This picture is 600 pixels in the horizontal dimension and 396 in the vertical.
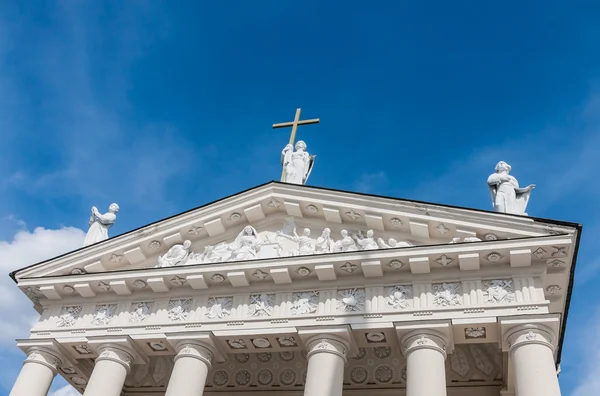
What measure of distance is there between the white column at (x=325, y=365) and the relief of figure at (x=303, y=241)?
2.28 meters

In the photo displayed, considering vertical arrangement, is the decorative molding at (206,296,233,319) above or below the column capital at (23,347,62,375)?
above

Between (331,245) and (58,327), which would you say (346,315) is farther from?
(58,327)

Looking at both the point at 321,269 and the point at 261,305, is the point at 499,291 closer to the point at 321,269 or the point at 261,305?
the point at 321,269

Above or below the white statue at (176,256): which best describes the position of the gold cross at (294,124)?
above

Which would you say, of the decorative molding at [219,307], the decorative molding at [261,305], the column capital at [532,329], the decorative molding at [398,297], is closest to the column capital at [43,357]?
the decorative molding at [219,307]

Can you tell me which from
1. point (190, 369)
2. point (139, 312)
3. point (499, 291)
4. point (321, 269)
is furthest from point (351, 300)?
point (139, 312)

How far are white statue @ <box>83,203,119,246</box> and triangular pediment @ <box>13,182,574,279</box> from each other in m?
1.23

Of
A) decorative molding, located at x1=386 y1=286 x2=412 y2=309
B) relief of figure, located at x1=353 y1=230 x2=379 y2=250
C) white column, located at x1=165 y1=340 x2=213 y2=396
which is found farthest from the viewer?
relief of figure, located at x1=353 y1=230 x2=379 y2=250

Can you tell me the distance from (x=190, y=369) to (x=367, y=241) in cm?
499

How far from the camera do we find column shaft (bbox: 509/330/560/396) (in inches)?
457

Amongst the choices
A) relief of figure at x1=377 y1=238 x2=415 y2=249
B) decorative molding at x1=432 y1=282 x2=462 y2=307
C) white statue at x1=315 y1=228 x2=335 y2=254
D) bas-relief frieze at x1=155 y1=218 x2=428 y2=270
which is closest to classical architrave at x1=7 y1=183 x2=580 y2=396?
decorative molding at x1=432 y1=282 x2=462 y2=307

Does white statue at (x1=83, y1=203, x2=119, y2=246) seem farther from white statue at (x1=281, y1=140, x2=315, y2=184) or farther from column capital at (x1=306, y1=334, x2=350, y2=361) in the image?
column capital at (x1=306, y1=334, x2=350, y2=361)

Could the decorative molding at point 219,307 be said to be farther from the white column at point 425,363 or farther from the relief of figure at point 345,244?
the white column at point 425,363

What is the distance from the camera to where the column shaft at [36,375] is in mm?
15195
